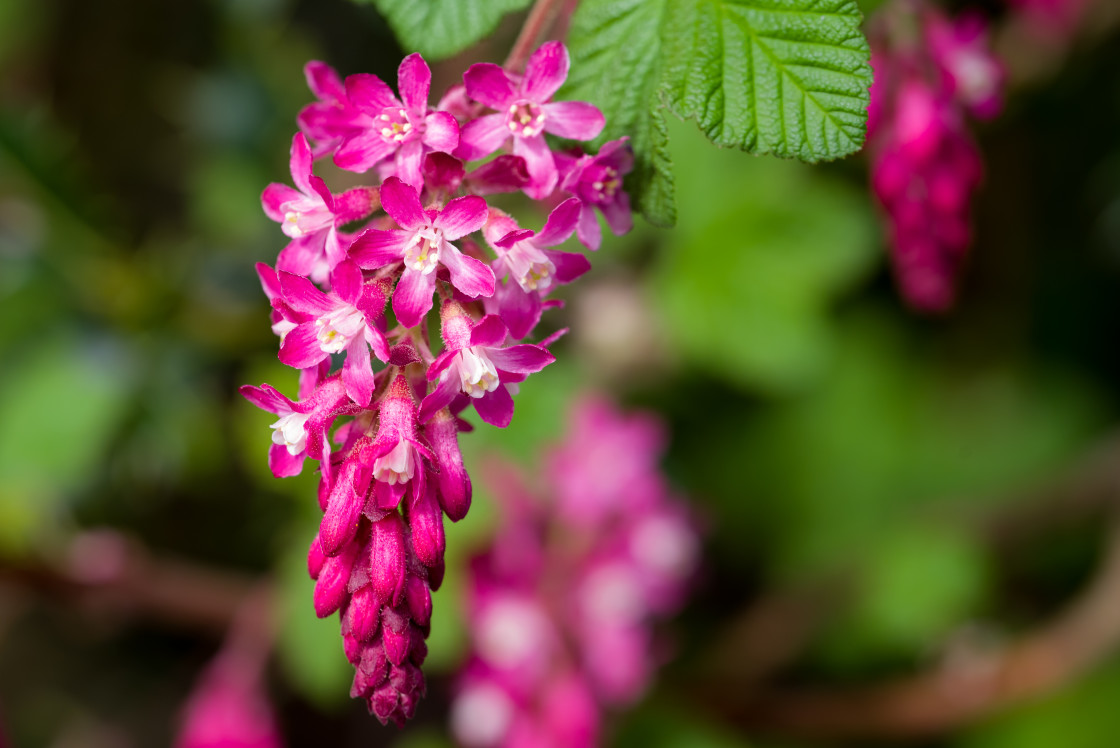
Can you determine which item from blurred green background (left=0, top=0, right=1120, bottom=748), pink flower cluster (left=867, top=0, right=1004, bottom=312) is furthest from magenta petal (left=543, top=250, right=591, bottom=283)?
blurred green background (left=0, top=0, right=1120, bottom=748)

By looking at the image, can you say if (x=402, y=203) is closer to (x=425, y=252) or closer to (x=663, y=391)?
(x=425, y=252)

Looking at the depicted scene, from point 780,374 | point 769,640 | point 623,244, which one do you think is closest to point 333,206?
point 623,244

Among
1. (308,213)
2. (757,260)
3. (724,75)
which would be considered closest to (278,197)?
(308,213)

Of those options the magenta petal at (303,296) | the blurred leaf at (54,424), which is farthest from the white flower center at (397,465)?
the blurred leaf at (54,424)

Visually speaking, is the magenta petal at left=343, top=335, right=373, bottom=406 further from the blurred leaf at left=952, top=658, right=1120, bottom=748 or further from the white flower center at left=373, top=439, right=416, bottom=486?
the blurred leaf at left=952, top=658, right=1120, bottom=748

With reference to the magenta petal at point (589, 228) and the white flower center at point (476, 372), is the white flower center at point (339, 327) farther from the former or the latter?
the magenta petal at point (589, 228)

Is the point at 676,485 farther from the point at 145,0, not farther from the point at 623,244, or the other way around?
the point at 145,0
